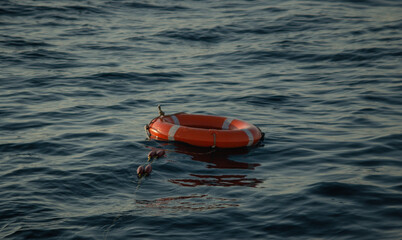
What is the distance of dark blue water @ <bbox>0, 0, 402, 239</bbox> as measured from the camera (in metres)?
5.47

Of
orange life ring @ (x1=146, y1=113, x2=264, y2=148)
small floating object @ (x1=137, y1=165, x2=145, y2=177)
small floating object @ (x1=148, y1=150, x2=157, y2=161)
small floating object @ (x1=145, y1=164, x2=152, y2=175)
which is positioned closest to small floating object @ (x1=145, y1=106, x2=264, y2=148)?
orange life ring @ (x1=146, y1=113, x2=264, y2=148)

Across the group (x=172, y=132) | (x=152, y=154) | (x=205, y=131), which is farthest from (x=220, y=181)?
(x=172, y=132)

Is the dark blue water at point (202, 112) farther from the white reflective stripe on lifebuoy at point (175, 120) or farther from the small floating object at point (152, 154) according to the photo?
the white reflective stripe on lifebuoy at point (175, 120)

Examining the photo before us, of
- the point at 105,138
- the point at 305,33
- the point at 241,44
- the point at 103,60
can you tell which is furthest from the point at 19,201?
the point at 305,33

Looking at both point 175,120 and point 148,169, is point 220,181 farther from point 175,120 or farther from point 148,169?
point 175,120

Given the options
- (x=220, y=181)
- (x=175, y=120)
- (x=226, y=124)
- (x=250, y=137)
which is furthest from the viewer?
(x=175, y=120)

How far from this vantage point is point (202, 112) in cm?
963

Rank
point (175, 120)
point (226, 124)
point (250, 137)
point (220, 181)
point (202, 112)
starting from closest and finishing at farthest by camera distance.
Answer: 1. point (220, 181)
2. point (250, 137)
3. point (226, 124)
4. point (175, 120)
5. point (202, 112)

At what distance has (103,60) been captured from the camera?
13320mm

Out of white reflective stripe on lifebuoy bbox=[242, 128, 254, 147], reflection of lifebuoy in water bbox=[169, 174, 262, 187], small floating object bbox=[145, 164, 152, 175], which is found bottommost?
reflection of lifebuoy in water bbox=[169, 174, 262, 187]

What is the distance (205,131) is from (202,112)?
2003mm

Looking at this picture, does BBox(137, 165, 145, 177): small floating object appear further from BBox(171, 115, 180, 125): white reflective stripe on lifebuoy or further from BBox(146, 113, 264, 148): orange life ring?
BBox(171, 115, 180, 125): white reflective stripe on lifebuoy

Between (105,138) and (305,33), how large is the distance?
30.7 feet

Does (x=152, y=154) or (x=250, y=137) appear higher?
(x=250, y=137)
